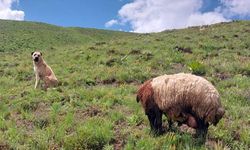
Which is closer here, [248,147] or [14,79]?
[248,147]

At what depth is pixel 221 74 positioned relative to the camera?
1773cm

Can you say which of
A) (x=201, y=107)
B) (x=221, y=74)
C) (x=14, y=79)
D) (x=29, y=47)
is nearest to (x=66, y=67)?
(x=14, y=79)

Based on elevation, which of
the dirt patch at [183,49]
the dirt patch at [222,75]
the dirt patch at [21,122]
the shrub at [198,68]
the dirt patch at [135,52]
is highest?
the dirt patch at [183,49]

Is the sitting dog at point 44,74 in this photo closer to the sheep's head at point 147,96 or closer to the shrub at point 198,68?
Answer: the shrub at point 198,68

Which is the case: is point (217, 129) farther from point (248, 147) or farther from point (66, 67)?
point (66, 67)

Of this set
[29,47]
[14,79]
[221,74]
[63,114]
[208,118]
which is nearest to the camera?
[208,118]

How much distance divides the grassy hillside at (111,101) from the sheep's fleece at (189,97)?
0.64 metres

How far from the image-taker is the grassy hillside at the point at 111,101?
905 cm

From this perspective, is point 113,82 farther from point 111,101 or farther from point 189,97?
point 189,97

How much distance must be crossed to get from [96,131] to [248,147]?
10.9 feet

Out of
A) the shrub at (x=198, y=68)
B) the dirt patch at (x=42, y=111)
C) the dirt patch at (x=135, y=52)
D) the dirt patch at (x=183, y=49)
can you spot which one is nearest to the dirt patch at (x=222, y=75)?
the shrub at (x=198, y=68)

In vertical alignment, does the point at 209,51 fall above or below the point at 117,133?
above

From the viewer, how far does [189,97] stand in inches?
334

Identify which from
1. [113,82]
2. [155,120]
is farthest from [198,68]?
[155,120]
